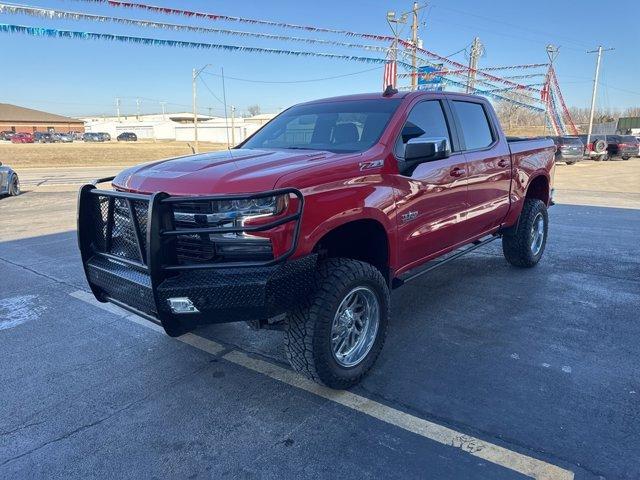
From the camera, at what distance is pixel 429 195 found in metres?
4.11

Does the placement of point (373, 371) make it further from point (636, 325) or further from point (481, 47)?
point (481, 47)

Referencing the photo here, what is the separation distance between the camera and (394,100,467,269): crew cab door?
3.87 metres

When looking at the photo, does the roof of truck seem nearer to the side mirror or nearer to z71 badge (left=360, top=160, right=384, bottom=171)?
the side mirror

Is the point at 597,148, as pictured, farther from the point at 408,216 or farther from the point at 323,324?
the point at 323,324

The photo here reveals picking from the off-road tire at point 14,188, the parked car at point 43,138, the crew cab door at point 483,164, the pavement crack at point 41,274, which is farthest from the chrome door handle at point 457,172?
the parked car at point 43,138

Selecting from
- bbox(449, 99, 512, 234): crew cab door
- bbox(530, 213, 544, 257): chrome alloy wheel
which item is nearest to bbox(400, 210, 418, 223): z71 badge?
bbox(449, 99, 512, 234): crew cab door

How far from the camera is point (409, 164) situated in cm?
385

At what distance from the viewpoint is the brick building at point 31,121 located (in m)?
94.8

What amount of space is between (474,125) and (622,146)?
31877 mm

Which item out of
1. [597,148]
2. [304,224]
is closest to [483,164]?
[304,224]

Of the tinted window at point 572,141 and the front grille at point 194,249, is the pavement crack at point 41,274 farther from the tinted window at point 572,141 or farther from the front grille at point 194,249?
the tinted window at point 572,141

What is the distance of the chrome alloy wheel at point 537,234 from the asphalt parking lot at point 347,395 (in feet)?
2.90

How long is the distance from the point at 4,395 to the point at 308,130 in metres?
3.07

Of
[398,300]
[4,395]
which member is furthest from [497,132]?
[4,395]
